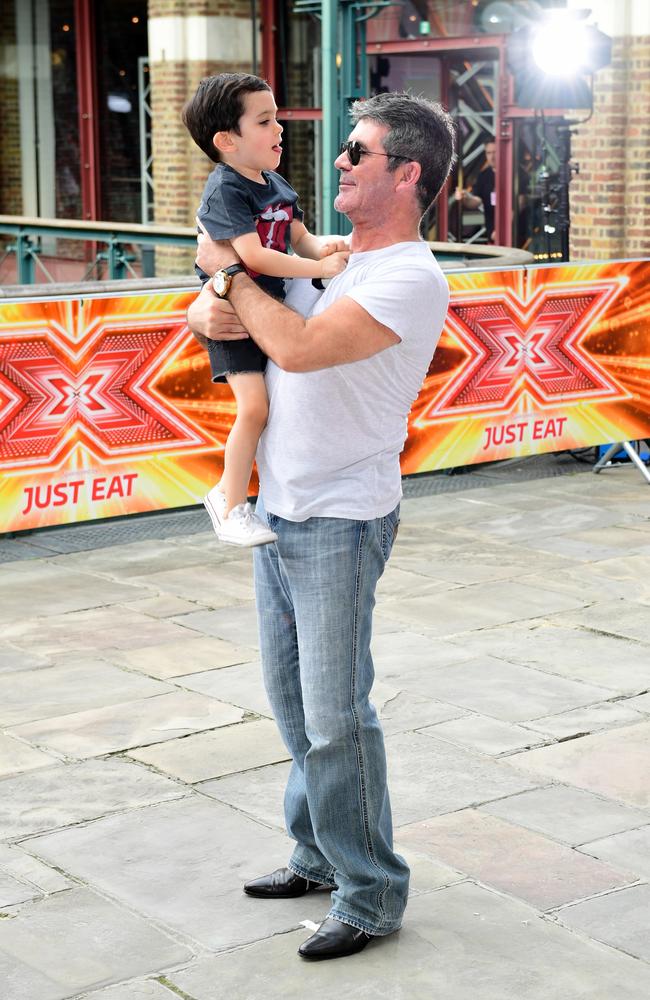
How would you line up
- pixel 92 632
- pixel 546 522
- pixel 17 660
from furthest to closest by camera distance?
pixel 546 522 < pixel 92 632 < pixel 17 660

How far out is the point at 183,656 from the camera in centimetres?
644

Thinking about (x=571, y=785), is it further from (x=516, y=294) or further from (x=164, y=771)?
(x=516, y=294)

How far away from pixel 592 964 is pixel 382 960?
1.69 ft

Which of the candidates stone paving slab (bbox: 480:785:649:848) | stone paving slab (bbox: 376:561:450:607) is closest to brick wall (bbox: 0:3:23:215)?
stone paving slab (bbox: 376:561:450:607)

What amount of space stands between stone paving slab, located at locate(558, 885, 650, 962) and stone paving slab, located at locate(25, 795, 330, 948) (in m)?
0.67

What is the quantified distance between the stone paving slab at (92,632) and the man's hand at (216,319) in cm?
309

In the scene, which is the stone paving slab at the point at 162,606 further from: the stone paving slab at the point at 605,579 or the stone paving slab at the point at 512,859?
the stone paving slab at the point at 512,859

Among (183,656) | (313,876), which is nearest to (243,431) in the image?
(313,876)

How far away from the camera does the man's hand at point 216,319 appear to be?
11.9ft

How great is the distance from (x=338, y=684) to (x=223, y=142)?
1.41 m

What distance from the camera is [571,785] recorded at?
16.3 feet

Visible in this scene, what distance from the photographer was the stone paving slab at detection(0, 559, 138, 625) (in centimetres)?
721

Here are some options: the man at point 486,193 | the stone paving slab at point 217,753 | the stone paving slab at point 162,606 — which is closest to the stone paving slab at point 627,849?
the stone paving slab at point 217,753

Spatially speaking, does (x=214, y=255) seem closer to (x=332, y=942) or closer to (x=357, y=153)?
(x=357, y=153)
